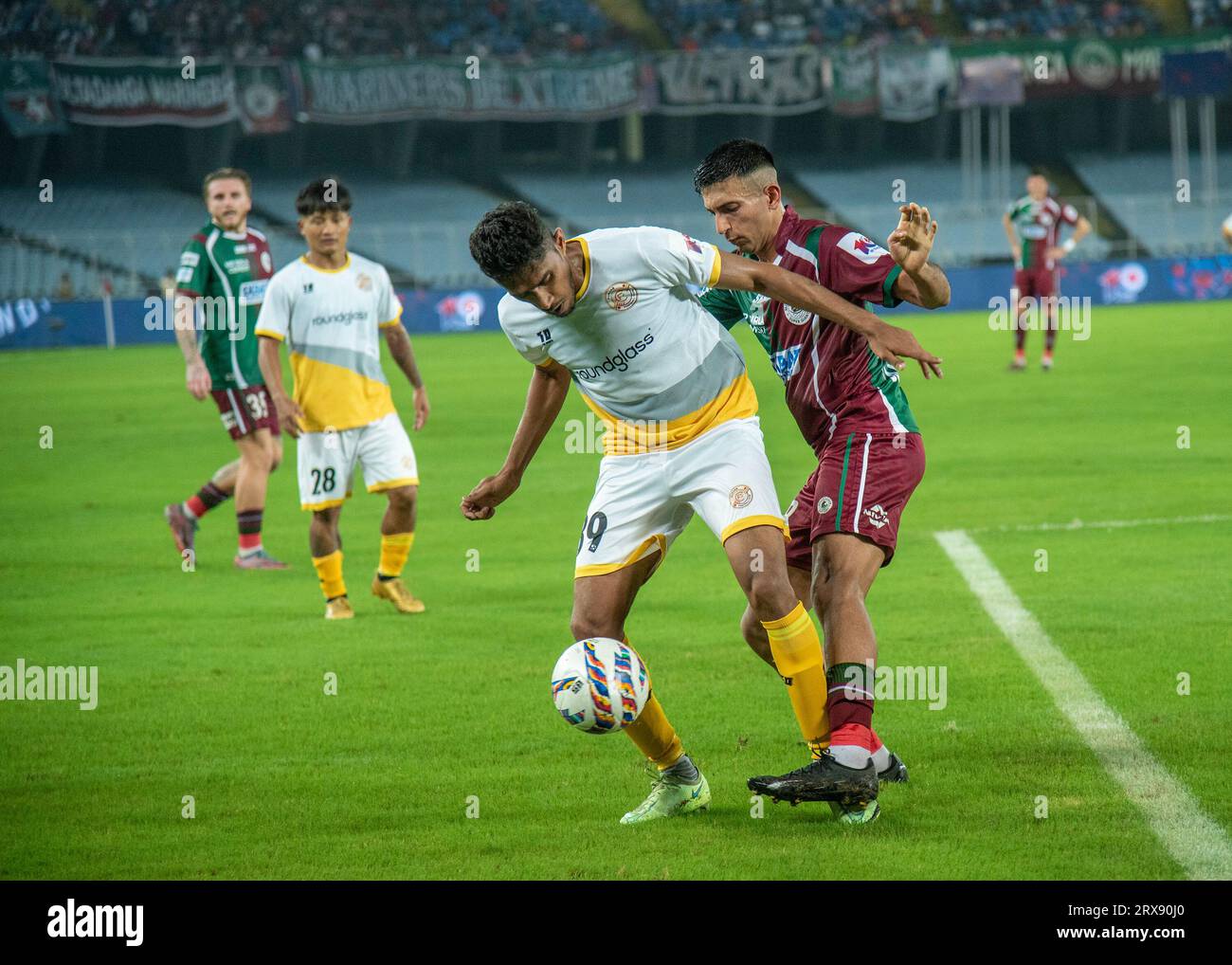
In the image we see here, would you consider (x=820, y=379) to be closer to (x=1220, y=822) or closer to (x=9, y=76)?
(x=1220, y=822)

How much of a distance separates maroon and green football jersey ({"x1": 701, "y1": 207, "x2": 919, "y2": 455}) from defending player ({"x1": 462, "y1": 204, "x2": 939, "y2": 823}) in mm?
235

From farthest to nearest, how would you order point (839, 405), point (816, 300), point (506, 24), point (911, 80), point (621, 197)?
point (506, 24), point (621, 197), point (911, 80), point (839, 405), point (816, 300)

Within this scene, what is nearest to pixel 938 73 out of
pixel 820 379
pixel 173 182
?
pixel 173 182

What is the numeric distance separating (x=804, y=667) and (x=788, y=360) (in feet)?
3.71

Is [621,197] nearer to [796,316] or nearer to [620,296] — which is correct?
[796,316]

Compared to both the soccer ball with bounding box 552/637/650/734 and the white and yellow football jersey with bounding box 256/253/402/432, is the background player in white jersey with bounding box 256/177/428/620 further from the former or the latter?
the soccer ball with bounding box 552/637/650/734

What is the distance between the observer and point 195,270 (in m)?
10.3

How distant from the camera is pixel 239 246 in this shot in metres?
10.4

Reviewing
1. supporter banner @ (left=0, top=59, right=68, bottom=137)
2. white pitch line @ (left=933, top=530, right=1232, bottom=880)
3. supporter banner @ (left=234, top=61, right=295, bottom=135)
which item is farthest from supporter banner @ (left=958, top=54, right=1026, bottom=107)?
white pitch line @ (left=933, top=530, right=1232, bottom=880)

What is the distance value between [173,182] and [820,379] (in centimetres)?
4251

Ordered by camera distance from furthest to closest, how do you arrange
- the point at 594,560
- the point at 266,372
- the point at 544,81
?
the point at 544,81 → the point at 266,372 → the point at 594,560

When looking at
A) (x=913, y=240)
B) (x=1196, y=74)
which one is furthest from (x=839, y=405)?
(x=1196, y=74)

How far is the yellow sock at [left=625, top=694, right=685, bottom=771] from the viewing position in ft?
17.6

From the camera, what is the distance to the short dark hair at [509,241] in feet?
15.9
